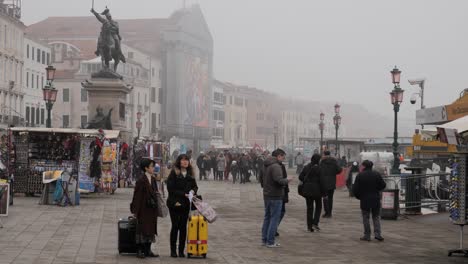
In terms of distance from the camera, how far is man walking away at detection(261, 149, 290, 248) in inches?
621

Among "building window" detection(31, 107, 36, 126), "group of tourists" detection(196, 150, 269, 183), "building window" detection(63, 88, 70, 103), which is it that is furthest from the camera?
"building window" detection(63, 88, 70, 103)

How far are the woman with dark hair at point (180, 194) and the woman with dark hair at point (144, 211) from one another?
1.06 feet

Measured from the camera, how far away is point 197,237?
548 inches

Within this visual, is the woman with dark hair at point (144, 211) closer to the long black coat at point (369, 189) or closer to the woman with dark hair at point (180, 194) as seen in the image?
the woman with dark hair at point (180, 194)

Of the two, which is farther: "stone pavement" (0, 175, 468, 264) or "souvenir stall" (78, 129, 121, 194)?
"souvenir stall" (78, 129, 121, 194)

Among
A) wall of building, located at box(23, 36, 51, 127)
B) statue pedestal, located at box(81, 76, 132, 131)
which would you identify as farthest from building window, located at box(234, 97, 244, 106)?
statue pedestal, located at box(81, 76, 132, 131)

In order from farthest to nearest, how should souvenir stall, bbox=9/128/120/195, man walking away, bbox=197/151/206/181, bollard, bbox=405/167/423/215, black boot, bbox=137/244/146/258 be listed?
man walking away, bbox=197/151/206/181 → souvenir stall, bbox=9/128/120/195 → bollard, bbox=405/167/423/215 → black boot, bbox=137/244/146/258

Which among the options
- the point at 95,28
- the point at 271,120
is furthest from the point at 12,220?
the point at 271,120

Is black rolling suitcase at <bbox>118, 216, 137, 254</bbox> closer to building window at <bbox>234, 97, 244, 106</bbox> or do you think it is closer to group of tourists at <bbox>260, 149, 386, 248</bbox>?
group of tourists at <bbox>260, 149, 386, 248</bbox>

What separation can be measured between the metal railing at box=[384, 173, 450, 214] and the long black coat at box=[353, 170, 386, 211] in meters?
6.11

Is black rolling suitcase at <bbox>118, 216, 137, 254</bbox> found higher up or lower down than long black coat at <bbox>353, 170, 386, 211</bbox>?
lower down

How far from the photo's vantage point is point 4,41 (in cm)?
7744

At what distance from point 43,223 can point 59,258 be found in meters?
5.89

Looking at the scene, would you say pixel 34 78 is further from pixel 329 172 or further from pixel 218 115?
pixel 329 172
